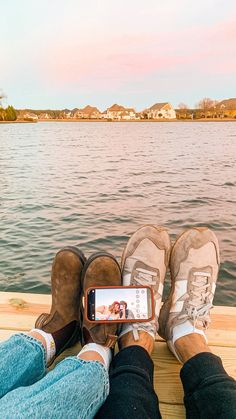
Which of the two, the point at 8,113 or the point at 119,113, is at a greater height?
the point at 8,113

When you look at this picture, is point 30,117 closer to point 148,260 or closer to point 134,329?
point 148,260

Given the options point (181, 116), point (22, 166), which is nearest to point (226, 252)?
point (22, 166)

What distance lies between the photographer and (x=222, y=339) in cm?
160

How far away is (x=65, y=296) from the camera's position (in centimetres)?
167

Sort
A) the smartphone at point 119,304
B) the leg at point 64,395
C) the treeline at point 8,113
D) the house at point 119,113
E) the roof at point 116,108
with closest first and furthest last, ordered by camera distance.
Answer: the leg at point 64,395 < the smartphone at point 119,304 < the treeline at point 8,113 < the house at point 119,113 < the roof at point 116,108

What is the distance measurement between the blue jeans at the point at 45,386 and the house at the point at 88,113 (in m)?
96.4

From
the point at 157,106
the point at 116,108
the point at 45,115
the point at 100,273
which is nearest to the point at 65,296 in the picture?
the point at 100,273

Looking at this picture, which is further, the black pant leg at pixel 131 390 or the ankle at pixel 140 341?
the ankle at pixel 140 341

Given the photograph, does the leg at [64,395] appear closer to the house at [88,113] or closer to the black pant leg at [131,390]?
the black pant leg at [131,390]

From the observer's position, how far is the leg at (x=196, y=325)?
1049mm

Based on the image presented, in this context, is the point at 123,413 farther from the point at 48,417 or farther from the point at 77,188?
the point at 77,188

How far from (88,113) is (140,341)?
322 ft

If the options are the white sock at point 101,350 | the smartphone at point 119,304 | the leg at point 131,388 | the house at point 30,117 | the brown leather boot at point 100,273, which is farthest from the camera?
the house at point 30,117

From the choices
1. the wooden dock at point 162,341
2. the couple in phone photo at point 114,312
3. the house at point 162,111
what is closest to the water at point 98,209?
the wooden dock at point 162,341
